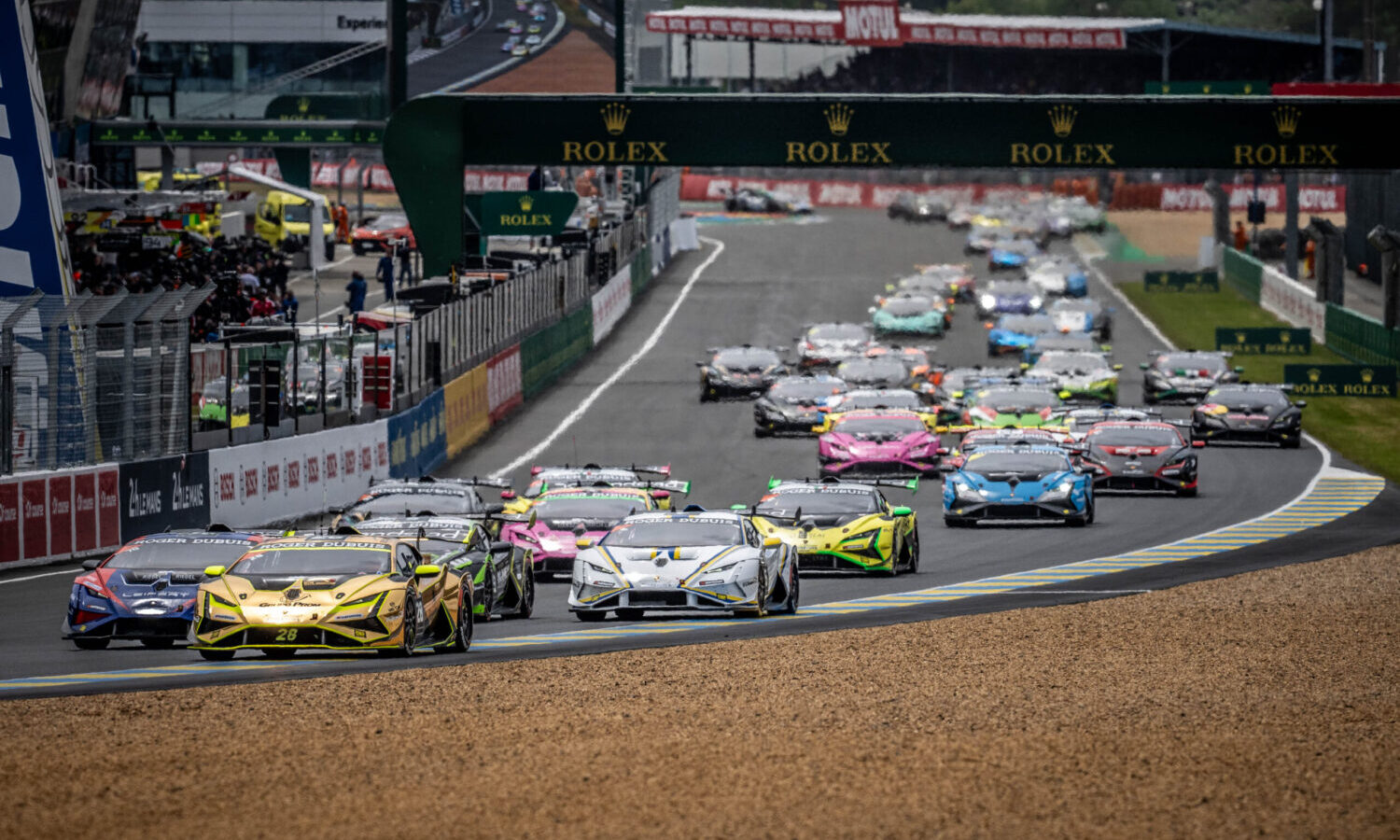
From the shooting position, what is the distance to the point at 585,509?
1032 inches

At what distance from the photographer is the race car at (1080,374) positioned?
147 feet

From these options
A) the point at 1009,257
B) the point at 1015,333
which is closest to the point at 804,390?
the point at 1015,333

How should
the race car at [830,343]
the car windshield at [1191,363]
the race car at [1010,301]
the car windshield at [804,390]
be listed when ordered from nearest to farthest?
the car windshield at [804,390]
the car windshield at [1191,363]
the race car at [830,343]
the race car at [1010,301]

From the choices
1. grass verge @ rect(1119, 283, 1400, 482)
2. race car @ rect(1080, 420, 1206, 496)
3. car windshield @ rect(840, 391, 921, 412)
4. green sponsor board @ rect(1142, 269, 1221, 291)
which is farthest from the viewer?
green sponsor board @ rect(1142, 269, 1221, 291)

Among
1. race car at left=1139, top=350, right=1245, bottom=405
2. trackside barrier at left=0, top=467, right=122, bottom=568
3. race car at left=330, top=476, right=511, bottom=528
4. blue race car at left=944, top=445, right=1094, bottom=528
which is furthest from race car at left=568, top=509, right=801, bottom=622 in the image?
race car at left=1139, top=350, right=1245, bottom=405

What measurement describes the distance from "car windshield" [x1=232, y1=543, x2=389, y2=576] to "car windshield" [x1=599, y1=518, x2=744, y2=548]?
357 centimetres

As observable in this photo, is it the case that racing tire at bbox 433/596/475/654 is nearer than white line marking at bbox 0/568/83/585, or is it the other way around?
racing tire at bbox 433/596/475/654

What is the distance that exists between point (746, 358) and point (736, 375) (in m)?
0.81

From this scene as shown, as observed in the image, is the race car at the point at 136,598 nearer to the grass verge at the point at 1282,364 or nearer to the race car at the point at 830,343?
the grass verge at the point at 1282,364

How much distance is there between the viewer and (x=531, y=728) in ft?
49.5

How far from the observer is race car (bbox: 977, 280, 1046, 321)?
6512 centimetres

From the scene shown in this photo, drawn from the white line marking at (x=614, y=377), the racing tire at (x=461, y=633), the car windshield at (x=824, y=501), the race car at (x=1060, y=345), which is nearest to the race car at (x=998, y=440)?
the car windshield at (x=824, y=501)

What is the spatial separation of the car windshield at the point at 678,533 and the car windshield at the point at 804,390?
2091cm

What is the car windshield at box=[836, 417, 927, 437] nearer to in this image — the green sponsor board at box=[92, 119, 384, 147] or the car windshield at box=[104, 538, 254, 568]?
the car windshield at box=[104, 538, 254, 568]
